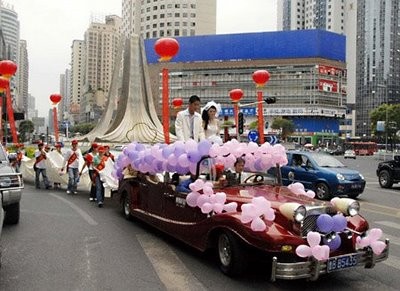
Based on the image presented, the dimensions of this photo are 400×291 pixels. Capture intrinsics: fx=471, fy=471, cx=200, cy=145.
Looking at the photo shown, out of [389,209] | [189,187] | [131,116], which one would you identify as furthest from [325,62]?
[189,187]

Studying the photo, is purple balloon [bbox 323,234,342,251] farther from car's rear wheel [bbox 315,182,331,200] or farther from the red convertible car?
car's rear wheel [bbox 315,182,331,200]

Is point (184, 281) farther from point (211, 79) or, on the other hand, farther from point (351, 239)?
point (211, 79)

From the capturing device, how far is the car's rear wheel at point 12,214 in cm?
908

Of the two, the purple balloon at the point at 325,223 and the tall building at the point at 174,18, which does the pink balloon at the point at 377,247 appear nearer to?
the purple balloon at the point at 325,223

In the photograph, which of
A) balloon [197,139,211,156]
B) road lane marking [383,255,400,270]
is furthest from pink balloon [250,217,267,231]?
road lane marking [383,255,400,270]

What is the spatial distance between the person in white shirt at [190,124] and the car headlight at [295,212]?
312 cm

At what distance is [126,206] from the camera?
10.0m

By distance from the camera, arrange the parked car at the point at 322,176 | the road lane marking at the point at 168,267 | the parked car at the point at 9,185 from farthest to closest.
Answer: the parked car at the point at 322,176 → the parked car at the point at 9,185 → the road lane marking at the point at 168,267

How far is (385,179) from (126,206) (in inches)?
494

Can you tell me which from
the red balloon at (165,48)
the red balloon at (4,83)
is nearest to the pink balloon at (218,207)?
the red balloon at (165,48)

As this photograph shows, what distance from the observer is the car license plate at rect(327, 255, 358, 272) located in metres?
5.21

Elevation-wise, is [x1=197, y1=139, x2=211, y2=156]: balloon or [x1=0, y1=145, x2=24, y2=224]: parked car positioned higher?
[x1=197, y1=139, x2=211, y2=156]: balloon

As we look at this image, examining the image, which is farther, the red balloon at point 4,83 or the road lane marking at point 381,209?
the red balloon at point 4,83

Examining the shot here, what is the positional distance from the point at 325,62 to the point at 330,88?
6945mm
